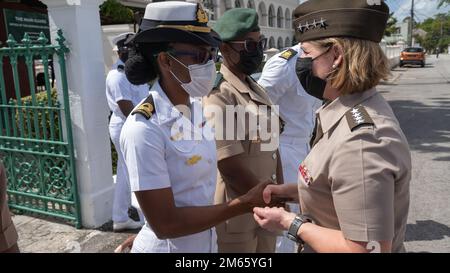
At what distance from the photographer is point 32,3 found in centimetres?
918

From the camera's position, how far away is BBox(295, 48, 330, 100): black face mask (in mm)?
1550

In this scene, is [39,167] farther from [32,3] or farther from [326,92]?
[32,3]

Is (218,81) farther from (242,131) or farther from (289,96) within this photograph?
(289,96)

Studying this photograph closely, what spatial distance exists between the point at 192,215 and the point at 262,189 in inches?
14.2

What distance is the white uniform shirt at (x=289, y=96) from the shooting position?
313cm

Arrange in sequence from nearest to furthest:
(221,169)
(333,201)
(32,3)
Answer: (333,201) → (221,169) → (32,3)

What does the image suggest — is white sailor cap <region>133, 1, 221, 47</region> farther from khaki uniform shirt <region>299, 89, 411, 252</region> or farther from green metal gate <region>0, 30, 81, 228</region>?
green metal gate <region>0, 30, 81, 228</region>

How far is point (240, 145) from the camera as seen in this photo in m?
2.21

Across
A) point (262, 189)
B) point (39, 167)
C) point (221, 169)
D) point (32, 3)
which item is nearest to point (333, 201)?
point (262, 189)

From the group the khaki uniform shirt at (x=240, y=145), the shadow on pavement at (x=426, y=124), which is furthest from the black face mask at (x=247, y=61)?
the shadow on pavement at (x=426, y=124)

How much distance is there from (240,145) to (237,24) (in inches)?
32.5

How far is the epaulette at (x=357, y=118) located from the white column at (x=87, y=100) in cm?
311

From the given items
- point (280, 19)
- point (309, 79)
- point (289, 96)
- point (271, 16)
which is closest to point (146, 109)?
point (309, 79)

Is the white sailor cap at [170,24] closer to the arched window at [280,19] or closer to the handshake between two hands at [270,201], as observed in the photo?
the handshake between two hands at [270,201]
